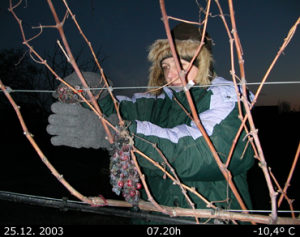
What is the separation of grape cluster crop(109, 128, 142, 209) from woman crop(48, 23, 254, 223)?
0.08 m

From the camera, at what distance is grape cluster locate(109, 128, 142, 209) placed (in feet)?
3.01

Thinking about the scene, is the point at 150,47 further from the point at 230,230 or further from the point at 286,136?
the point at 286,136

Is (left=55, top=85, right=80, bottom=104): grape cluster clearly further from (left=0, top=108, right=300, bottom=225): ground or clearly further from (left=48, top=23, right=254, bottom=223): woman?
(left=0, top=108, right=300, bottom=225): ground

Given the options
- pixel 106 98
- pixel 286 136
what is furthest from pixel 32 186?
pixel 286 136

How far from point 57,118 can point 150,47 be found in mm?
1112

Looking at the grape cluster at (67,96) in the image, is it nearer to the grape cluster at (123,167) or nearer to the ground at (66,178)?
Result: the grape cluster at (123,167)

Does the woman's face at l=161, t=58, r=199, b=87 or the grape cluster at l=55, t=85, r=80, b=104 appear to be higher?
the woman's face at l=161, t=58, r=199, b=87

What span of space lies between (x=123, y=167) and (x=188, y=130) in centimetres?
42

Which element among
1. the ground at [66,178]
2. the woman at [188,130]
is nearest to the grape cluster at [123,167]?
the woman at [188,130]

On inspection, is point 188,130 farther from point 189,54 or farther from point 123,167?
point 189,54

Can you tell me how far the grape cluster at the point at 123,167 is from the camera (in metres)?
0.92

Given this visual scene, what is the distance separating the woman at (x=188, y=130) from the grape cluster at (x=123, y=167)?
8 centimetres

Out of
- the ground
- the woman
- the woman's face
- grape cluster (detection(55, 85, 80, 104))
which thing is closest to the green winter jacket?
the woman

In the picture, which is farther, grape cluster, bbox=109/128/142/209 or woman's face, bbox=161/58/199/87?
woman's face, bbox=161/58/199/87
